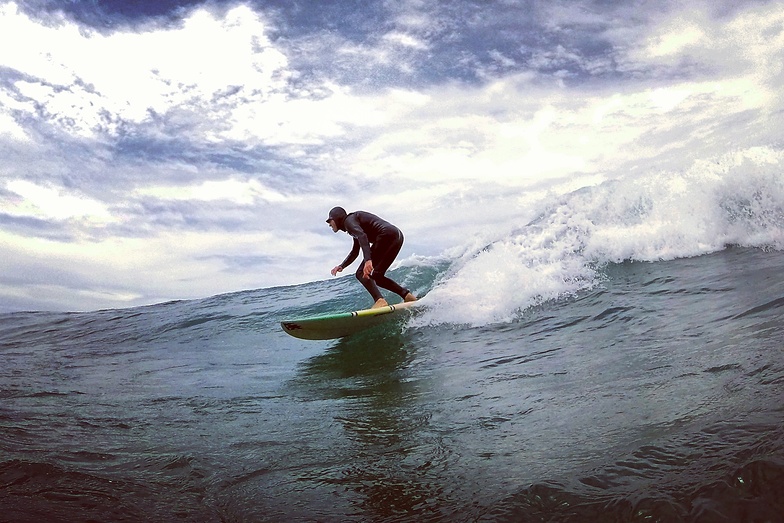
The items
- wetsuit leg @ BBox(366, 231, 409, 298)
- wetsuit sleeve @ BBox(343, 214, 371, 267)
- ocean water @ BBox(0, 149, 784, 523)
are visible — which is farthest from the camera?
wetsuit leg @ BBox(366, 231, 409, 298)

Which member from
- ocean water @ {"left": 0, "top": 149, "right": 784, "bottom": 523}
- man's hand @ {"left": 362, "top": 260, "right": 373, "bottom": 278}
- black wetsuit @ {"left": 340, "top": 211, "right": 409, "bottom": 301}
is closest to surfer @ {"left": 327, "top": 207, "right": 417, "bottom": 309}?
black wetsuit @ {"left": 340, "top": 211, "right": 409, "bottom": 301}

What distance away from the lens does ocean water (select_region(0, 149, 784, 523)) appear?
99.1 inches

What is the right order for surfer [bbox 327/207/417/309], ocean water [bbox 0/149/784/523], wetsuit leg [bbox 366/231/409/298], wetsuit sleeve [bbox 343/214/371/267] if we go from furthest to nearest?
wetsuit leg [bbox 366/231/409/298] → surfer [bbox 327/207/417/309] → wetsuit sleeve [bbox 343/214/371/267] → ocean water [bbox 0/149/784/523]

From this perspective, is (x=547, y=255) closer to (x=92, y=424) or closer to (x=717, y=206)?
(x=717, y=206)

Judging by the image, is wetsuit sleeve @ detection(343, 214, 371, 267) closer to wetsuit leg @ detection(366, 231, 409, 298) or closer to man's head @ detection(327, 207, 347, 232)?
man's head @ detection(327, 207, 347, 232)

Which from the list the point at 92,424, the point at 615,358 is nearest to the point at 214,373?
the point at 92,424

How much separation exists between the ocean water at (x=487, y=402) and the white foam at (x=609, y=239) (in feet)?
0.13

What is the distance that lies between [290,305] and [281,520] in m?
11.2

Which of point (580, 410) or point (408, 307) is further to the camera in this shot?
point (408, 307)

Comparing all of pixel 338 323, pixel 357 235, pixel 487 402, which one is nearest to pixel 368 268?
pixel 357 235

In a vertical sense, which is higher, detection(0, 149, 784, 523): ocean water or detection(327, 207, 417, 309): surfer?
detection(327, 207, 417, 309): surfer

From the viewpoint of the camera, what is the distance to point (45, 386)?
602cm

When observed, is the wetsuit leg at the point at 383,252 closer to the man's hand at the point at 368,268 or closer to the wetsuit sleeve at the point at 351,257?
the wetsuit sleeve at the point at 351,257

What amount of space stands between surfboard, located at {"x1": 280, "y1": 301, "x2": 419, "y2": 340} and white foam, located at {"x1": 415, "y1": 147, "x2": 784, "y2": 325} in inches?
21.8
